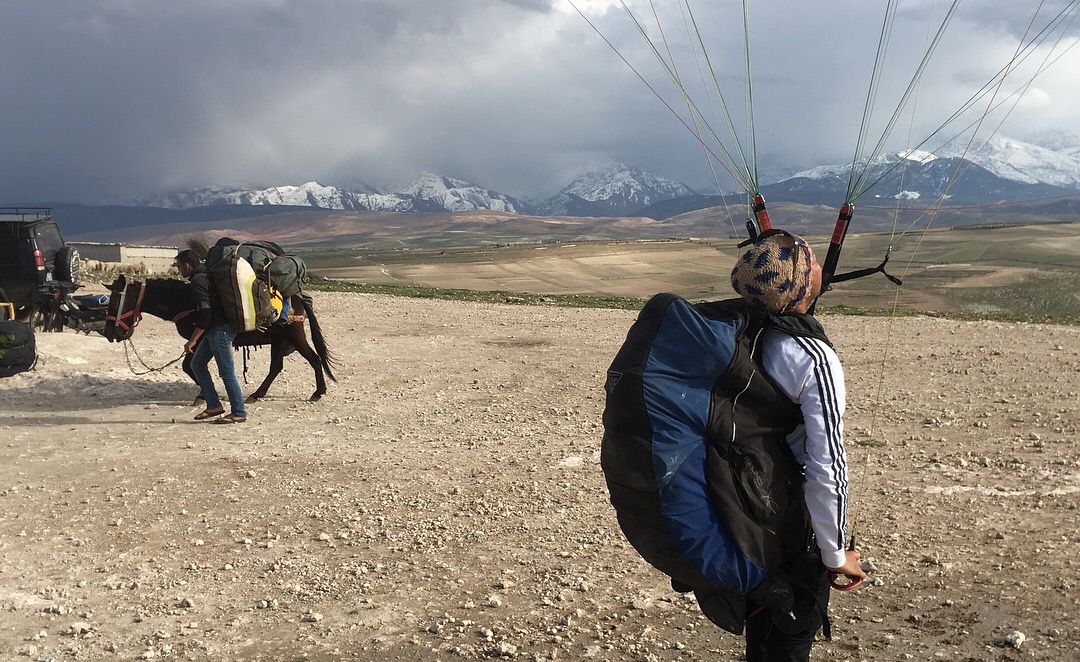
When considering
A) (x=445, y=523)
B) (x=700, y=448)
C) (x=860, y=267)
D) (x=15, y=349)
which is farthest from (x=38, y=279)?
(x=860, y=267)

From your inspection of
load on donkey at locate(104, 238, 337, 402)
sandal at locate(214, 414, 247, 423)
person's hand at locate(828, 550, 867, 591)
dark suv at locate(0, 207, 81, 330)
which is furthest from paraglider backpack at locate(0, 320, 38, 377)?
person's hand at locate(828, 550, 867, 591)

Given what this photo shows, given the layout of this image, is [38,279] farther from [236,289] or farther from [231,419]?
[236,289]

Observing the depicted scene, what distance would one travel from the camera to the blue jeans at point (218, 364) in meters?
9.93

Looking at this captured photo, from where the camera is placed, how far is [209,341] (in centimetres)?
999

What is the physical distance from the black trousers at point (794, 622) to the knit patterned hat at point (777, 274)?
94cm

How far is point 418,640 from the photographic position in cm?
495

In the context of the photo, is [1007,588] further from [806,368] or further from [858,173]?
[806,368]

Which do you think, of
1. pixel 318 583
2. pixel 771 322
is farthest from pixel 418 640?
pixel 771 322

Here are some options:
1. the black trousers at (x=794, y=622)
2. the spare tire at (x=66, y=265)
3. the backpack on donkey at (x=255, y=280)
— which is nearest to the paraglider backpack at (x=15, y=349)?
the backpack on donkey at (x=255, y=280)

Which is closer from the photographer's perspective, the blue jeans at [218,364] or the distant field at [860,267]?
the blue jeans at [218,364]

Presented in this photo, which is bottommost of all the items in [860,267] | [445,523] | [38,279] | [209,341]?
[860,267]

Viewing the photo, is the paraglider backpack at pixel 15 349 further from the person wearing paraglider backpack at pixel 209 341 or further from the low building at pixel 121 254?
the low building at pixel 121 254

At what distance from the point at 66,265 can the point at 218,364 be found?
931 cm

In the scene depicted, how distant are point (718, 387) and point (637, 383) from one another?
11.6 inches
